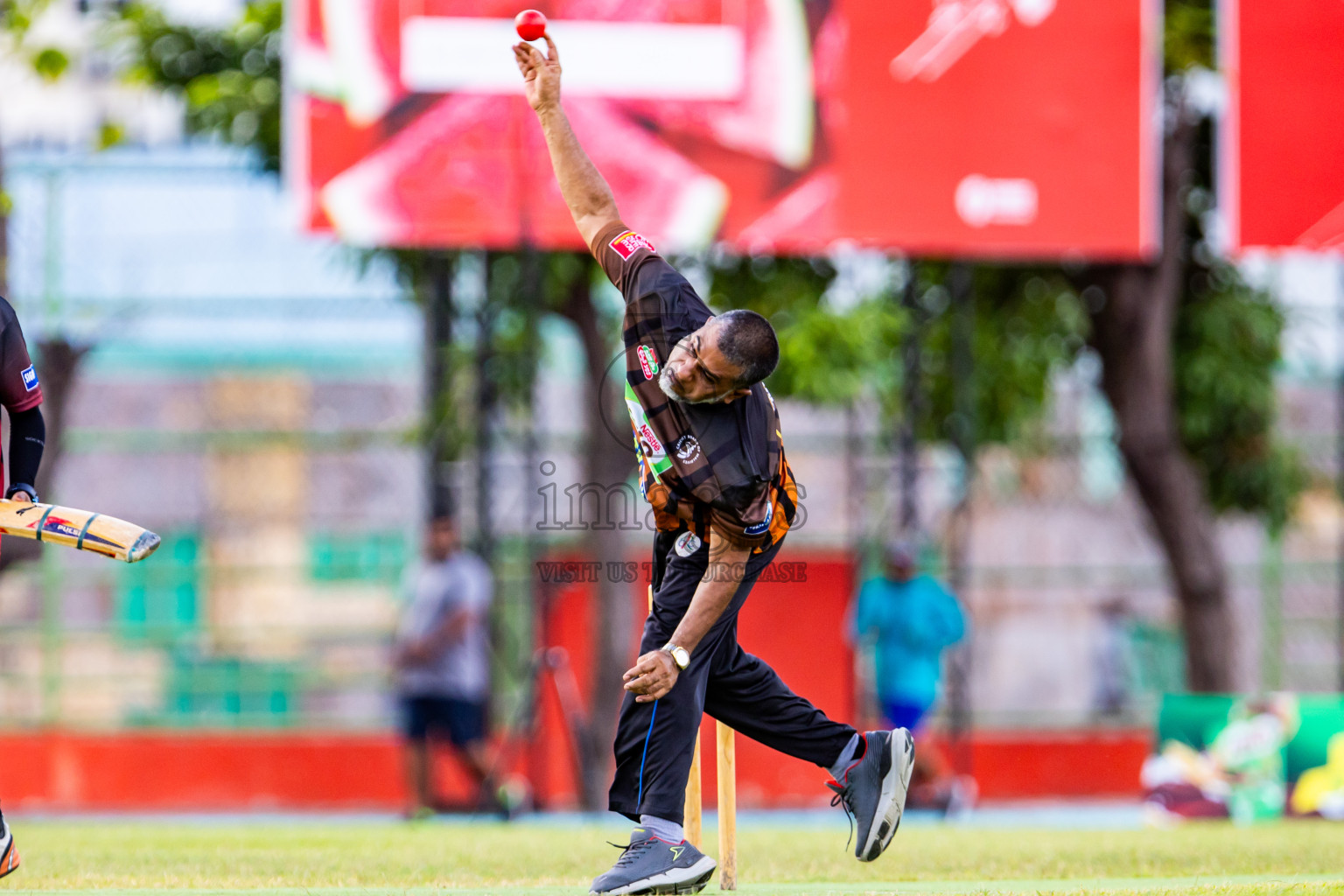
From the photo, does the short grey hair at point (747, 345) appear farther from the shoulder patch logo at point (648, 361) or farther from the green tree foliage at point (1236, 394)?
the green tree foliage at point (1236, 394)

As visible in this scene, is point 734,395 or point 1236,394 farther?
point 1236,394

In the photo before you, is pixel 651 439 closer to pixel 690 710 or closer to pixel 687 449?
pixel 687 449

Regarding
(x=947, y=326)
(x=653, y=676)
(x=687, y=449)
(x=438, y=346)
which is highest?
(x=947, y=326)

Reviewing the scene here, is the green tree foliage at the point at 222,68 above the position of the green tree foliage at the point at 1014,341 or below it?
above

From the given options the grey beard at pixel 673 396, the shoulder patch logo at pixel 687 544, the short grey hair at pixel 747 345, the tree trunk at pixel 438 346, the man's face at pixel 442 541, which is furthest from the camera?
the tree trunk at pixel 438 346

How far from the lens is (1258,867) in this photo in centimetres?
588

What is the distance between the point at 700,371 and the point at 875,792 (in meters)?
1.50

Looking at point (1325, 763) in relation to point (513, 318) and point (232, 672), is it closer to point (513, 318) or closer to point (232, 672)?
point (513, 318)

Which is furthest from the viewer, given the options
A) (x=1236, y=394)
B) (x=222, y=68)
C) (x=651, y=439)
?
(x=1236, y=394)

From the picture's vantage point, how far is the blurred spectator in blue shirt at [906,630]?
1139 cm

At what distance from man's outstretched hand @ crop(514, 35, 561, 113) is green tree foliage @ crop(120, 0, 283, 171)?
897 cm

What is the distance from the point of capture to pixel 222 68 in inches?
551

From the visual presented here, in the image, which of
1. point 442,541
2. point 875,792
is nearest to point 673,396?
point 875,792

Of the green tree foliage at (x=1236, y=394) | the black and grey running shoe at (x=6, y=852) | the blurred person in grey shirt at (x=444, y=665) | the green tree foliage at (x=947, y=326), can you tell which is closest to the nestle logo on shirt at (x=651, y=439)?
the black and grey running shoe at (x=6, y=852)
